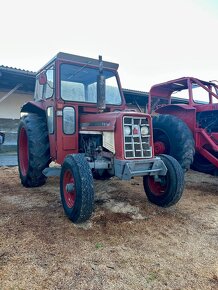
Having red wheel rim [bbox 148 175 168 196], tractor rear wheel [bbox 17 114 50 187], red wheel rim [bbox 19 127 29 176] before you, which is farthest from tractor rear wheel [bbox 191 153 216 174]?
red wheel rim [bbox 19 127 29 176]

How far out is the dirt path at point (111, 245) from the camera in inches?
76.9

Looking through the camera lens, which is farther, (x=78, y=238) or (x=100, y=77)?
(x=100, y=77)

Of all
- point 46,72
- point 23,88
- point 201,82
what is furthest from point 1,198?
point 23,88

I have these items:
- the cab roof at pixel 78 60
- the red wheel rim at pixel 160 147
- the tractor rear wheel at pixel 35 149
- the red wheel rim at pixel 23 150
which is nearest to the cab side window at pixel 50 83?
the cab roof at pixel 78 60

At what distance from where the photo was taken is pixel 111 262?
220 cm

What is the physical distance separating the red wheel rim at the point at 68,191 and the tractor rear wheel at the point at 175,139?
221 cm

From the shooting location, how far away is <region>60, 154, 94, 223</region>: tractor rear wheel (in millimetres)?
2791

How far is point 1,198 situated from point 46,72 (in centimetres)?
222

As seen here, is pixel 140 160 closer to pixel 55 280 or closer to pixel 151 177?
pixel 151 177

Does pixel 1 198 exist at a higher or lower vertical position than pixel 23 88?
lower

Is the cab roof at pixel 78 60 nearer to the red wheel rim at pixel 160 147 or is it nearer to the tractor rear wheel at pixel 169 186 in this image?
the red wheel rim at pixel 160 147

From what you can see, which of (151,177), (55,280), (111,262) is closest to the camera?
(55,280)

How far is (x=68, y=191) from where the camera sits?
3084 mm

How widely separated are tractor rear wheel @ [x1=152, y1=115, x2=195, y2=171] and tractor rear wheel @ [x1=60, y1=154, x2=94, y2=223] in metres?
2.21
